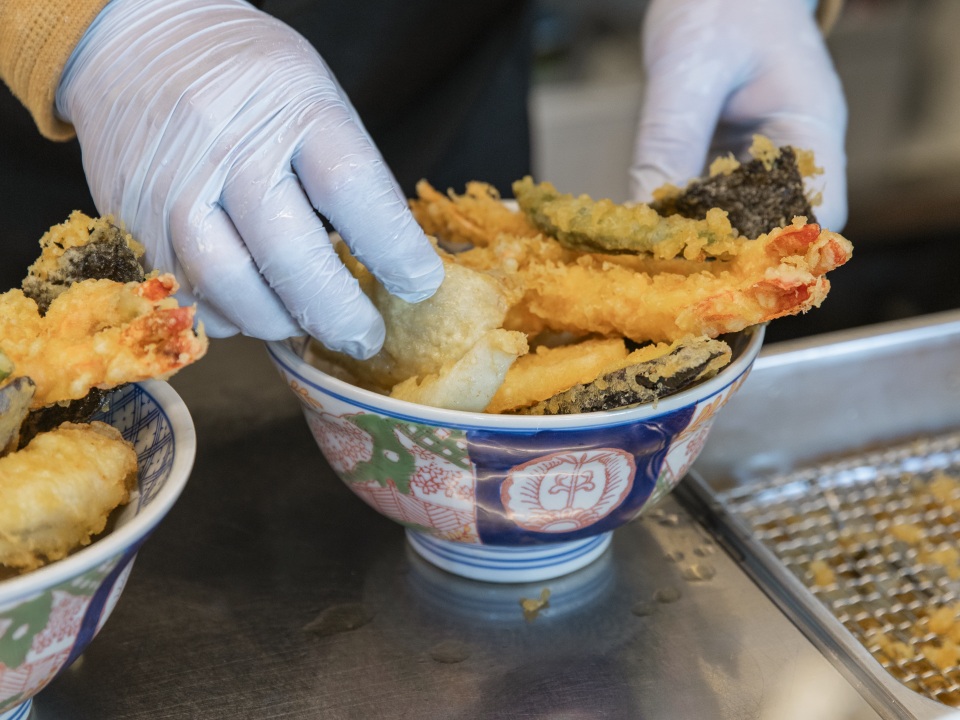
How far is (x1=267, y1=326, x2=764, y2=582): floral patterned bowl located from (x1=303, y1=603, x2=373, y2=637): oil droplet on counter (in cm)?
11

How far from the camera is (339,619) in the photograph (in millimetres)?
985

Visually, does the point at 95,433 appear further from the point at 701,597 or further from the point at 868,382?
the point at 868,382

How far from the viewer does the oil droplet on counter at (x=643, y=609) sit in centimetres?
101

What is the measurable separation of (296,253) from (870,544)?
0.81 meters

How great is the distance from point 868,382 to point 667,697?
735 millimetres

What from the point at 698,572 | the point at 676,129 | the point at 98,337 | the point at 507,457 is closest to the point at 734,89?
the point at 676,129

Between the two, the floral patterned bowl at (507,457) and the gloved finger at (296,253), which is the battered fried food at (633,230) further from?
the gloved finger at (296,253)

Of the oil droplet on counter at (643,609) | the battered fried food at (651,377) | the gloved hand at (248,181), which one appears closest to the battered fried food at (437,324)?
the gloved hand at (248,181)

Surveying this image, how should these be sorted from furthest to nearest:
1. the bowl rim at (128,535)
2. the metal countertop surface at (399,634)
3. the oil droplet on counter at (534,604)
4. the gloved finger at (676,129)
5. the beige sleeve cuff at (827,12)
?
the beige sleeve cuff at (827,12), the gloved finger at (676,129), the oil droplet on counter at (534,604), the metal countertop surface at (399,634), the bowl rim at (128,535)

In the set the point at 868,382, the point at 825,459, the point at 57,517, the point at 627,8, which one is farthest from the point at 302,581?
the point at 627,8

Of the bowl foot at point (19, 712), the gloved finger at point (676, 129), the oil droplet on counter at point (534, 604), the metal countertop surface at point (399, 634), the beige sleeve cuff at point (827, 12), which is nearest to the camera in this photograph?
the bowl foot at point (19, 712)

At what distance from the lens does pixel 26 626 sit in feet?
2.13

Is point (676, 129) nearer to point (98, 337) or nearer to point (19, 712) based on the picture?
point (98, 337)

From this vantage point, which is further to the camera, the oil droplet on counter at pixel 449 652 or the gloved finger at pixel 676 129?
the gloved finger at pixel 676 129
